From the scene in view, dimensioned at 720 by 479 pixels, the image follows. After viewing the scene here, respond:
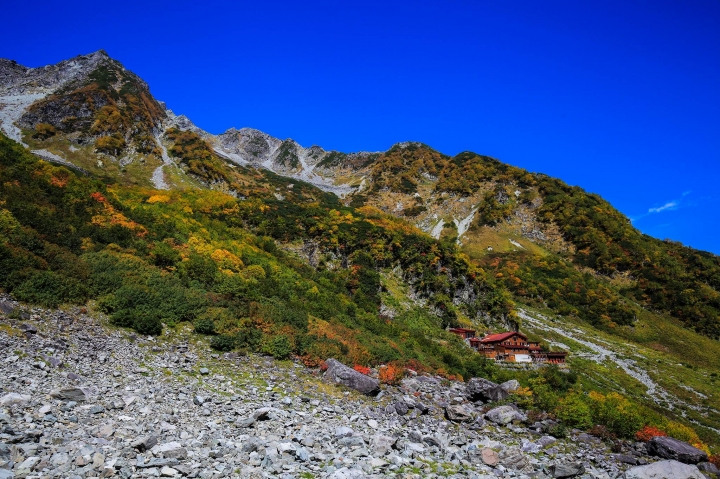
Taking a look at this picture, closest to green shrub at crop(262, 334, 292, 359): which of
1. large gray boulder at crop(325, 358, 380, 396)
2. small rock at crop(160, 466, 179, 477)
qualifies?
large gray boulder at crop(325, 358, 380, 396)

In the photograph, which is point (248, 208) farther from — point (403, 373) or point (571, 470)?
point (571, 470)

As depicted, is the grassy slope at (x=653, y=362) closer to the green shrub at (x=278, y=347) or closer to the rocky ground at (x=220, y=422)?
the rocky ground at (x=220, y=422)

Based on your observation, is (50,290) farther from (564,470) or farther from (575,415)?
(575,415)

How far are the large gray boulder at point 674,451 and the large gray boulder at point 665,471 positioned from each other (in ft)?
8.17

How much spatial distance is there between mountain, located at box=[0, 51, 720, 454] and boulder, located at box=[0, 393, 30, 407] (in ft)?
24.9

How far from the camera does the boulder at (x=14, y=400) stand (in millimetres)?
9035

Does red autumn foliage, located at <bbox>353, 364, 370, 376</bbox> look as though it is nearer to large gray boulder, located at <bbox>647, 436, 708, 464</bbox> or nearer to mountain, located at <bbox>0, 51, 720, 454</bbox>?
mountain, located at <bbox>0, 51, 720, 454</bbox>

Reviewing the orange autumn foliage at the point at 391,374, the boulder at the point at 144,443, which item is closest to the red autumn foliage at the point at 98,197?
the orange autumn foliage at the point at 391,374

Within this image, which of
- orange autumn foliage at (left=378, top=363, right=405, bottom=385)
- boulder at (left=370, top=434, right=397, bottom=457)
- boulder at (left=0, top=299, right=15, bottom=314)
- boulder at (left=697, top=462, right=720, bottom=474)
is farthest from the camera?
orange autumn foliage at (left=378, top=363, right=405, bottom=385)

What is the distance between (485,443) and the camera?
13.8m

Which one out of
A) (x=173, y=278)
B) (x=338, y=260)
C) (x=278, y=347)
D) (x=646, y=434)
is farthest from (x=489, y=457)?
(x=338, y=260)

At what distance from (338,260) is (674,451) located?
42287 millimetres

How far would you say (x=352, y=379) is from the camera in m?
16.8

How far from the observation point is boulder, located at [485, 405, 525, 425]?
16.3m
